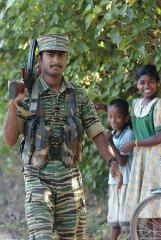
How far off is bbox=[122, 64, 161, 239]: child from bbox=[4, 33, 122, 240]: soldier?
3.83ft

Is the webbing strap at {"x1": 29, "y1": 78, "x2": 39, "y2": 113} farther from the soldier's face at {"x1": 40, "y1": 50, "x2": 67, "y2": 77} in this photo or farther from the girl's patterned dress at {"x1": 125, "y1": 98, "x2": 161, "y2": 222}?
the girl's patterned dress at {"x1": 125, "y1": 98, "x2": 161, "y2": 222}

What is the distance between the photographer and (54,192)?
196 inches

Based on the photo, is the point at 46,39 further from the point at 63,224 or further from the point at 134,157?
the point at 134,157

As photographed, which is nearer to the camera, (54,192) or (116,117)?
(54,192)

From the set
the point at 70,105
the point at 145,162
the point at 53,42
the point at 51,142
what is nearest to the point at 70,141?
the point at 51,142

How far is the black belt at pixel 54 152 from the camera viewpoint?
16.5 feet

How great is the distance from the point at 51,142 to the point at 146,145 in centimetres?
149

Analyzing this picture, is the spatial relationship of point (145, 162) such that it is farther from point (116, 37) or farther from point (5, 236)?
point (5, 236)

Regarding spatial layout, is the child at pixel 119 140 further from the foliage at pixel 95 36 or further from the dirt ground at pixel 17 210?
the dirt ground at pixel 17 210

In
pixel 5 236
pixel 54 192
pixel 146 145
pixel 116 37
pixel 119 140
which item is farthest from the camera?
pixel 5 236

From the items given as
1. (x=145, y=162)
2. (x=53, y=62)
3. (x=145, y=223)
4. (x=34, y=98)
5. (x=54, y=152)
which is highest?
(x=53, y=62)

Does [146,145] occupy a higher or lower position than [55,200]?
higher

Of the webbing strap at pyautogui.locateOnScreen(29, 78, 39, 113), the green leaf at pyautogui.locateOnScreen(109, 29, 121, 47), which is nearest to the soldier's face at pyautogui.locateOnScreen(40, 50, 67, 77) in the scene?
the webbing strap at pyautogui.locateOnScreen(29, 78, 39, 113)

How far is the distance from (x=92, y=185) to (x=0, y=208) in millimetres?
2443
